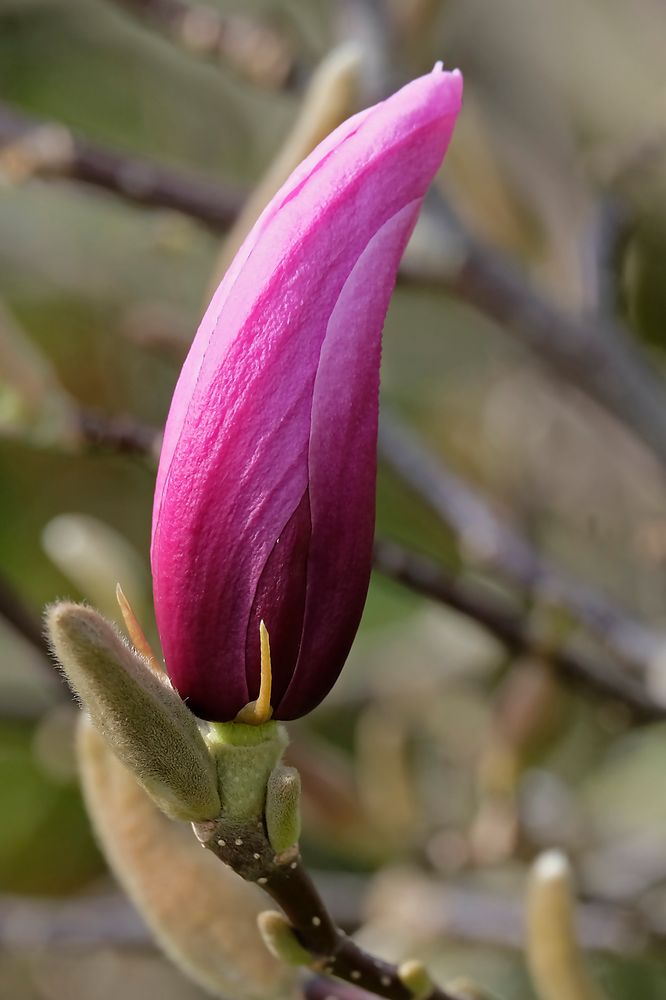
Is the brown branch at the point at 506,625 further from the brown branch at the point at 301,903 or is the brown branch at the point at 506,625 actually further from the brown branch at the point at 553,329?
the brown branch at the point at 301,903

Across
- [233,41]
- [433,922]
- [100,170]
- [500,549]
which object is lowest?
[433,922]

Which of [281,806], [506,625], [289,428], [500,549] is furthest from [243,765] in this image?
[500,549]

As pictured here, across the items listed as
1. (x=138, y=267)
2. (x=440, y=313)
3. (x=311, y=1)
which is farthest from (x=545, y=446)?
(x=311, y=1)

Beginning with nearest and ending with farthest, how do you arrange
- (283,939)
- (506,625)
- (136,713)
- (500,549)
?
(136,713)
(283,939)
(506,625)
(500,549)

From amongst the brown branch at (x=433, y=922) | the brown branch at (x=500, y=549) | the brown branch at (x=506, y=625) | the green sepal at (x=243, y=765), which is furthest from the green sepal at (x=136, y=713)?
the brown branch at (x=433, y=922)

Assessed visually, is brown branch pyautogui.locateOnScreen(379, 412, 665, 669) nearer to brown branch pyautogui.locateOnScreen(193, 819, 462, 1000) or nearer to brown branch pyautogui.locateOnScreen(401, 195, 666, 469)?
brown branch pyautogui.locateOnScreen(401, 195, 666, 469)

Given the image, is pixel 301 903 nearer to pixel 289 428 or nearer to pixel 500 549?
pixel 289 428

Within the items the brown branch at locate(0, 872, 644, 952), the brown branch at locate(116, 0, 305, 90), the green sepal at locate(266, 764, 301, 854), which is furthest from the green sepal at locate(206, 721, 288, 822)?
the brown branch at locate(116, 0, 305, 90)
